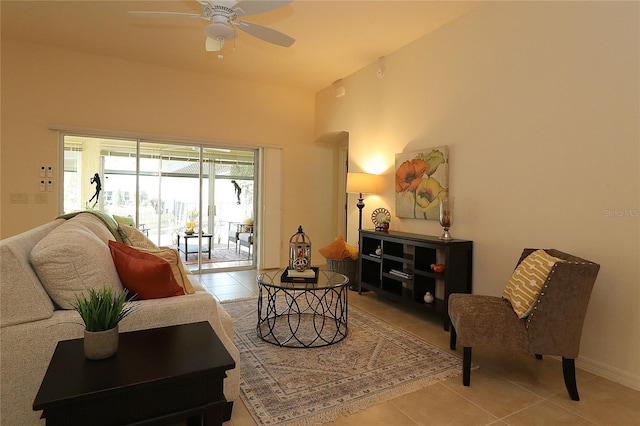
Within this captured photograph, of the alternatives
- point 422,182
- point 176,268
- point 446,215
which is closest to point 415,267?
point 446,215

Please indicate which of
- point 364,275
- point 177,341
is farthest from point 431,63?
point 177,341

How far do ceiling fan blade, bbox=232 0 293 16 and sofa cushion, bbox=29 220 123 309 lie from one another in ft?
5.96

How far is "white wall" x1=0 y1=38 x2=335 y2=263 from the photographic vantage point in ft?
14.5

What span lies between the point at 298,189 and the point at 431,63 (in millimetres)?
3060

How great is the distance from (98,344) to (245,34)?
3739 millimetres

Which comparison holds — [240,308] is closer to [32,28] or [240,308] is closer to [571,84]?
[571,84]

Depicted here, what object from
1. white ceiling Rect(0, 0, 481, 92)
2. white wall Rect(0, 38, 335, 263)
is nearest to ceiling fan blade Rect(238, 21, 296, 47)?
white ceiling Rect(0, 0, 481, 92)

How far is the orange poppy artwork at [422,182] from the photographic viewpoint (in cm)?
379

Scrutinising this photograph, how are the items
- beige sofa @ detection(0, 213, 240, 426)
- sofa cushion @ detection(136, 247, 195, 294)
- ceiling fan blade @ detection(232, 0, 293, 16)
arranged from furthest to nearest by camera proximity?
ceiling fan blade @ detection(232, 0, 293, 16) < sofa cushion @ detection(136, 247, 195, 294) < beige sofa @ detection(0, 213, 240, 426)

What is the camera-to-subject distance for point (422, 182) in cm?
401

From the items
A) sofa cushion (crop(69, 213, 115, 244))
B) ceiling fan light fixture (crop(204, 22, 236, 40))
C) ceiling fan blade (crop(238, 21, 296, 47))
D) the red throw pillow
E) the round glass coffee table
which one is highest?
ceiling fan blade (crop(238, 21, 296, 47))

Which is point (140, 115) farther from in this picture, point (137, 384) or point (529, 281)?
point (529, 281)

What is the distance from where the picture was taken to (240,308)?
3824mm

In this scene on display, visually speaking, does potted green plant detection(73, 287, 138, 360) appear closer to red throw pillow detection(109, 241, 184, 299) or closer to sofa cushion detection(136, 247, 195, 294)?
red throw pillow detection(109, 241, 184, 299)
